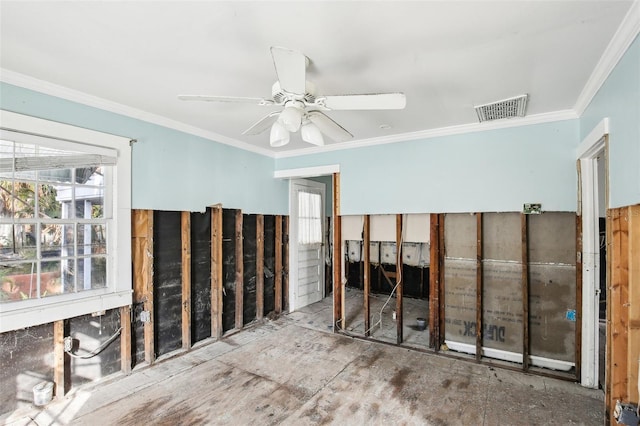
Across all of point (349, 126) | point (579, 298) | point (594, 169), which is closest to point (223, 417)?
point (349, 126)

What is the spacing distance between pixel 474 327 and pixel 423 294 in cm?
254

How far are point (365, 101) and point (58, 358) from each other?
3.33m

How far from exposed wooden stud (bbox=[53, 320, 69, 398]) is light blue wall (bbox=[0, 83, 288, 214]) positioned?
126cm

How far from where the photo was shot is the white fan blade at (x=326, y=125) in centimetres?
223

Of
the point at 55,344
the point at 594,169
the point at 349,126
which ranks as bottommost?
the point at 55,344

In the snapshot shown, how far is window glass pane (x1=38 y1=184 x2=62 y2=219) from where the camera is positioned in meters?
2.60

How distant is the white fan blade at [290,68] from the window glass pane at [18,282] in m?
2.60

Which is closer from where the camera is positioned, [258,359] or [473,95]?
[473,95]

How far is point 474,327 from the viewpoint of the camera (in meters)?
3.60

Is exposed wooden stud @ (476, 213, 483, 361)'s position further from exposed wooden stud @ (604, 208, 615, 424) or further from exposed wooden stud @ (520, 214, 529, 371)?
exposed wooden stud @ (604, 208, 615, 424)

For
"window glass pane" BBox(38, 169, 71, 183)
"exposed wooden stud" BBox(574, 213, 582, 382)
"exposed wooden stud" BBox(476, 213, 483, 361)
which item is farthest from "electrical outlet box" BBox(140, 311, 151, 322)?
"exposed wooden stud" BBox(574, 213, 582, 382)

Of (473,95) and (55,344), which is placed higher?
(473,95)

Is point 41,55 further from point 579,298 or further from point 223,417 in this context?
point 579,298

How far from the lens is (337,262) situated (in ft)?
14.5
